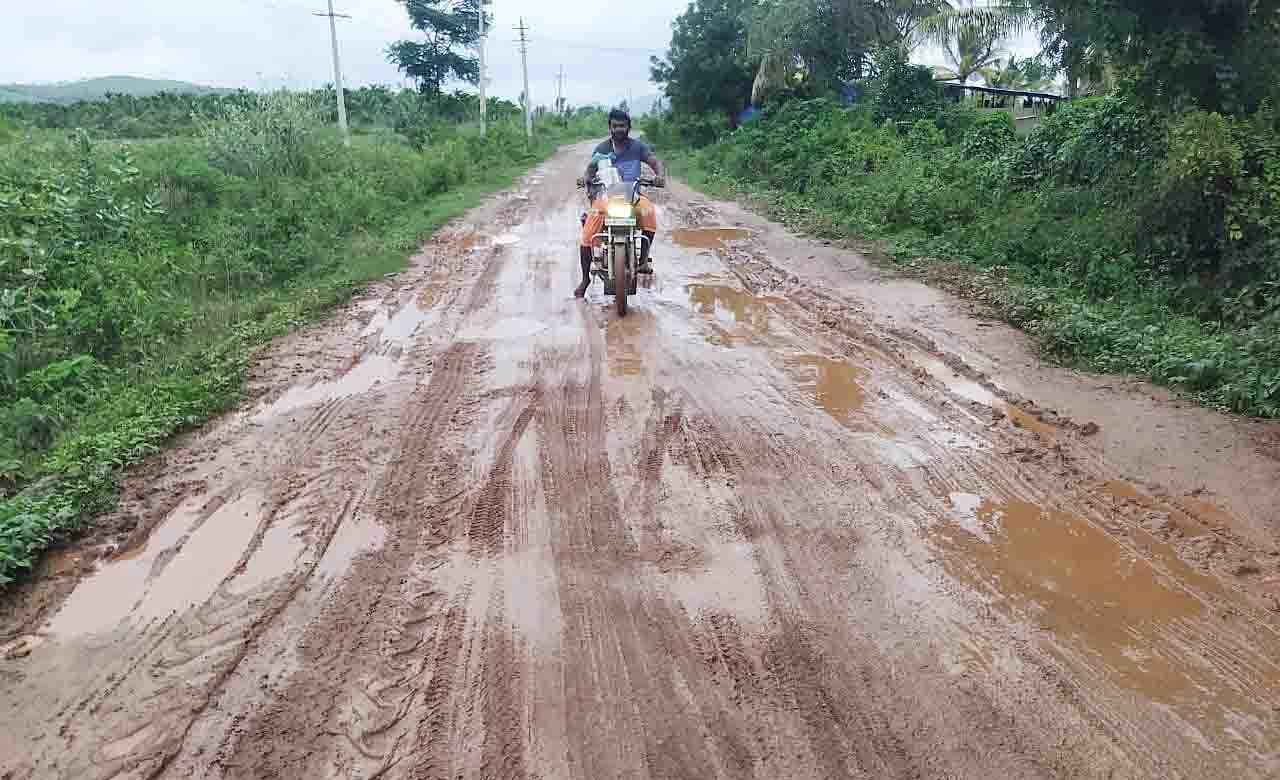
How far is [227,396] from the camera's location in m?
5.88

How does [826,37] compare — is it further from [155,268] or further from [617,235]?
[155,268]

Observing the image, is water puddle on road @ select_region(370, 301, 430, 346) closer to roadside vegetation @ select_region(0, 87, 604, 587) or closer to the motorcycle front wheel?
roadside vegetation @ select_region(0, 87, 604, 587)

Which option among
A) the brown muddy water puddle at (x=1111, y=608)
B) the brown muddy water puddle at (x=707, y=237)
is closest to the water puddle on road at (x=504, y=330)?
the brown muddy water puddle at (x=1111, y=608)

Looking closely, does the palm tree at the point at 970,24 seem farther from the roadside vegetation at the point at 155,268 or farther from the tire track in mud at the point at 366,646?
the tire track in mud at the point at 366,646

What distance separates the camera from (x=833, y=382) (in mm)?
6043

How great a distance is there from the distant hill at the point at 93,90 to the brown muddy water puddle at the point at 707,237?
99.2 feet

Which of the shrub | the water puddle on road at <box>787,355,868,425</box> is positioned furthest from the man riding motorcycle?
the shrub

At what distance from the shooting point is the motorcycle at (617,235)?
785 cm

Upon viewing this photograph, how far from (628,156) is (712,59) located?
958 inches

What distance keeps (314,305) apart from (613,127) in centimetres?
348

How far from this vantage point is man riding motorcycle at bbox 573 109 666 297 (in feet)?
27.5

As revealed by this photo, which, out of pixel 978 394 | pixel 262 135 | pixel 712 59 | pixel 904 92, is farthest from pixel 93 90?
pixel 978 394

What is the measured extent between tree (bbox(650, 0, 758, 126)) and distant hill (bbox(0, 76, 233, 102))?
769 inches

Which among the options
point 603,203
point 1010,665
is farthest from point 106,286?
point 1010,665
